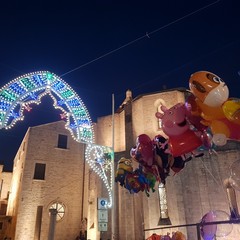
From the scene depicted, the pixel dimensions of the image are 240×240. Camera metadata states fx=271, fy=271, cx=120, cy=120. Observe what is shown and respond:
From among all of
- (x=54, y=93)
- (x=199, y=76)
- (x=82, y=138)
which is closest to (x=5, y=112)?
(x=54, y=93)

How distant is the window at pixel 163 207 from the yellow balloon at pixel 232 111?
38.6 feet

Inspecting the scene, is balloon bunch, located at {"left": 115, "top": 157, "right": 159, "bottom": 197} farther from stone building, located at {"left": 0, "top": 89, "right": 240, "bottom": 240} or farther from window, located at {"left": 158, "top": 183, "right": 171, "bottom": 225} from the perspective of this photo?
window, located at {"left": 158, "top": 183, "right": 171, "bottom": 225}

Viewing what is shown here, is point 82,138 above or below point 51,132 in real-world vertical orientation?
below

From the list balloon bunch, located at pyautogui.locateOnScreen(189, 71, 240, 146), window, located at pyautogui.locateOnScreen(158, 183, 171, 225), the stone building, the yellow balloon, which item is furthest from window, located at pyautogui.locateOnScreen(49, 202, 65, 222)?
the yellow balloon

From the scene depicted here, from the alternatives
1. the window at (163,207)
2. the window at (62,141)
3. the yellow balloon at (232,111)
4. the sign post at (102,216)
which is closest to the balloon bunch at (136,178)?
the sign post at (102,216)

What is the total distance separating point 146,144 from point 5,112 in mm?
5128

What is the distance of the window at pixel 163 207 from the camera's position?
16172 millimetres

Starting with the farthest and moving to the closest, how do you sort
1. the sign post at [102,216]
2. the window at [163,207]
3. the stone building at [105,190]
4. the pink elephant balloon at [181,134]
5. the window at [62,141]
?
1. the window at [62,141]
2. the stone building at [105,190]
3. the window at [163,207]
4. the sign post at [102,216]
5. the pink elephant balloon at [181,134]

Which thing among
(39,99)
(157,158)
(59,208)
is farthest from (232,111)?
(59,208)

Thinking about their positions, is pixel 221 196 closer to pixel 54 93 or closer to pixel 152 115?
pixel 152 115

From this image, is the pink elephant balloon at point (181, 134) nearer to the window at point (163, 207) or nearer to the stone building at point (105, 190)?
the stone building at point (105, 190)

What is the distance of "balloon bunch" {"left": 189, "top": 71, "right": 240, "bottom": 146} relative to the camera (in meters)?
5.09

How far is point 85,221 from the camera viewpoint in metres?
21.8

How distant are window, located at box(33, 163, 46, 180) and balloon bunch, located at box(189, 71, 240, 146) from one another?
18.8 meters
